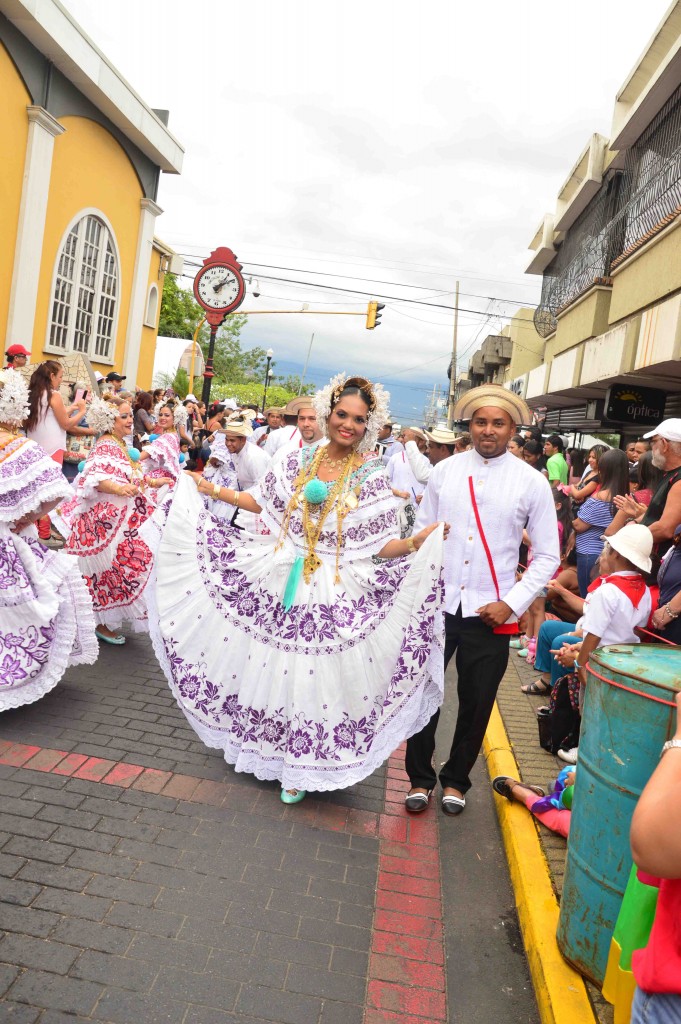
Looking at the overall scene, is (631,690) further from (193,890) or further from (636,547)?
(193,890)

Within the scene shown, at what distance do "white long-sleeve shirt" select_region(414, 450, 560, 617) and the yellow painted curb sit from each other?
1100 millimetres

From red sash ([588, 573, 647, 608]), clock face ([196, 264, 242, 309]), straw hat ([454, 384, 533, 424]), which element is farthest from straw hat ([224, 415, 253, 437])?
red sash ([588, 573, 647, 608])

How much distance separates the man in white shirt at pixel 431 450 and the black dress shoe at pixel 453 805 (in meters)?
5.18

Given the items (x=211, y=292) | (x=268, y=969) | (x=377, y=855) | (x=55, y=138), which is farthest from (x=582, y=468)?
(x=55, y=138)

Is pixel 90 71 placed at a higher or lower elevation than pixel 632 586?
higher

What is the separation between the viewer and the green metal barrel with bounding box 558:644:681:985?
2.81m

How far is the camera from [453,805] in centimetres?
462

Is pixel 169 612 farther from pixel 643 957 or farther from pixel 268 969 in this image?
pixel 643 957

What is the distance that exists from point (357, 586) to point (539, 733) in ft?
6.15

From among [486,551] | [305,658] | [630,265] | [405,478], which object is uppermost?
[630,265]

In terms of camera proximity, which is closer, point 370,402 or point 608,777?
point 608,777

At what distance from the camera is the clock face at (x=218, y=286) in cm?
1252

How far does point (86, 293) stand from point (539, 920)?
1839 cm

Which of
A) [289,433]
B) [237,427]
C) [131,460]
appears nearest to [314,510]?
[131,460]
